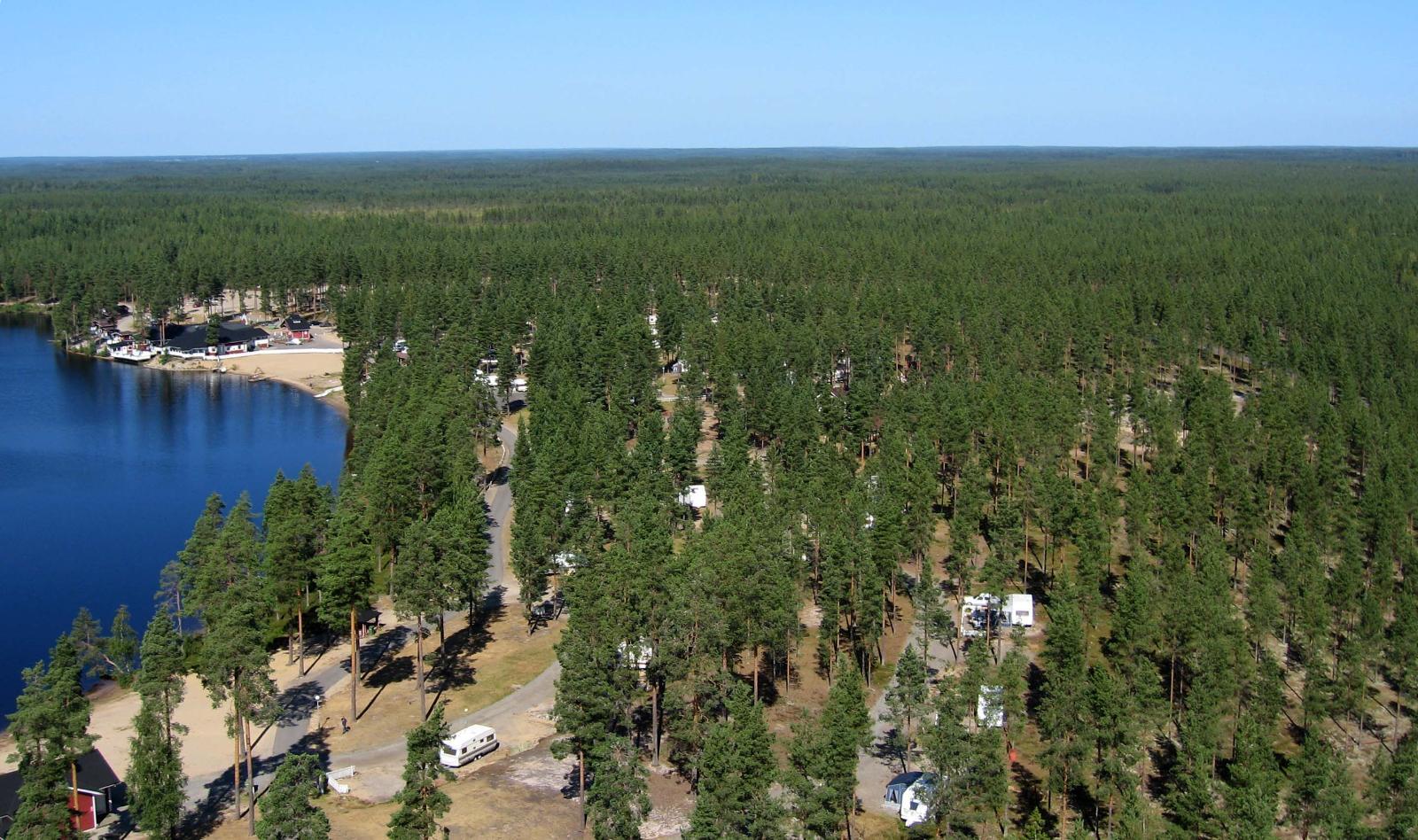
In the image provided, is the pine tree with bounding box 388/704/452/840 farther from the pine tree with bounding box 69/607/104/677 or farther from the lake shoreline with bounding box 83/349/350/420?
the lake shoreline with bounding box 83/349/350/420

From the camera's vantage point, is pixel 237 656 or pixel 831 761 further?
pixel 237 656

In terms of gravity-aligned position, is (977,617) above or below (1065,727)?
below

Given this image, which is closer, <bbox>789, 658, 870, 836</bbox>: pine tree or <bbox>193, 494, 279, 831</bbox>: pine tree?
<bbox>789, 658, 870, 836</bbox>: pine tree

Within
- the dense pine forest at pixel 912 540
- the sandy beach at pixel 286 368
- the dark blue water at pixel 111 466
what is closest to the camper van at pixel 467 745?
the dense pine forest at pixel 912 540

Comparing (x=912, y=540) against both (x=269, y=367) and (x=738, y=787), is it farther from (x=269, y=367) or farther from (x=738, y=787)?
(x=269, y=367)

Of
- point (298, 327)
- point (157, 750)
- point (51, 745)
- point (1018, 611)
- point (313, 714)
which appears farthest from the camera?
point (298, 327)

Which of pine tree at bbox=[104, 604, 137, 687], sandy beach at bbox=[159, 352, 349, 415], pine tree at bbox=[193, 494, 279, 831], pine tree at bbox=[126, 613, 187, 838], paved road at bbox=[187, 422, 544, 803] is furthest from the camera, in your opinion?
sandy beach at bbox=[159, 352, 349, 415]

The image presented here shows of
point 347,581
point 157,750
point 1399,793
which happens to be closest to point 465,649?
point 347,581

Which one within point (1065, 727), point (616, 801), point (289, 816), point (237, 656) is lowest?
point (1065, 727)

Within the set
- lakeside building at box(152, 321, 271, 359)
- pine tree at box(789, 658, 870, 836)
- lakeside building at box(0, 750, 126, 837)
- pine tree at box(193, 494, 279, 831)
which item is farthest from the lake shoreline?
pine tree at box(789, 658, 870, 836)
